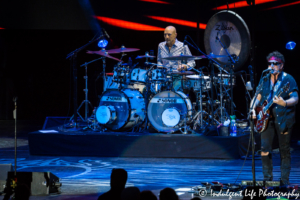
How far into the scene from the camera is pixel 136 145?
8508mm

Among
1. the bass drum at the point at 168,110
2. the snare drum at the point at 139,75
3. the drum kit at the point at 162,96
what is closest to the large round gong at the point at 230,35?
the drum kit at the point at 162,96

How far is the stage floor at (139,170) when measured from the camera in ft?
19.7

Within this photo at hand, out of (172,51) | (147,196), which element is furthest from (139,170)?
(147,196)

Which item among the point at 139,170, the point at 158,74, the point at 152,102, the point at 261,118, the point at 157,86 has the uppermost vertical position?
the point at 158,74

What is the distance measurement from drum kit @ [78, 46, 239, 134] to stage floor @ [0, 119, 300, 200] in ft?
3.09

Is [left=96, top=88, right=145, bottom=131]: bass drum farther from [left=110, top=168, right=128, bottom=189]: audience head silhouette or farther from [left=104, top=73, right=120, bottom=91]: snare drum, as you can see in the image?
[left=110, top=168, right=128, bottom=189]: audience head silhouette

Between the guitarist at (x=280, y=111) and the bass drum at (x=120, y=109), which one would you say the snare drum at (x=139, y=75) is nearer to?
the bass drum at (x=120, y=109)

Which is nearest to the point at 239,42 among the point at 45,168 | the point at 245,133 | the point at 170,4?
the point at 245,133

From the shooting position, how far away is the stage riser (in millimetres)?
8164

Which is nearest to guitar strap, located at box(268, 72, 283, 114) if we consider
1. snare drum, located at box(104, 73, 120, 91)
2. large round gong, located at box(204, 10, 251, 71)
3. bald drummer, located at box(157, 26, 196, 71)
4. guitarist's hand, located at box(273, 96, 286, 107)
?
guitarist's hand, located at box(273, 96, 286, 107)

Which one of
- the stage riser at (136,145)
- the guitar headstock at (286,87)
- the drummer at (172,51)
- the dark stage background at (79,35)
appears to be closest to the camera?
the guitar headstock at (286,87)

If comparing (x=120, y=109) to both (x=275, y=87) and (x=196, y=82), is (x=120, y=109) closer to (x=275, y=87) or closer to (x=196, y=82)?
(x=196, y=82)

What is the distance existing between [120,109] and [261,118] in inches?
161

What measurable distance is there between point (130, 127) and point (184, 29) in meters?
4.02
